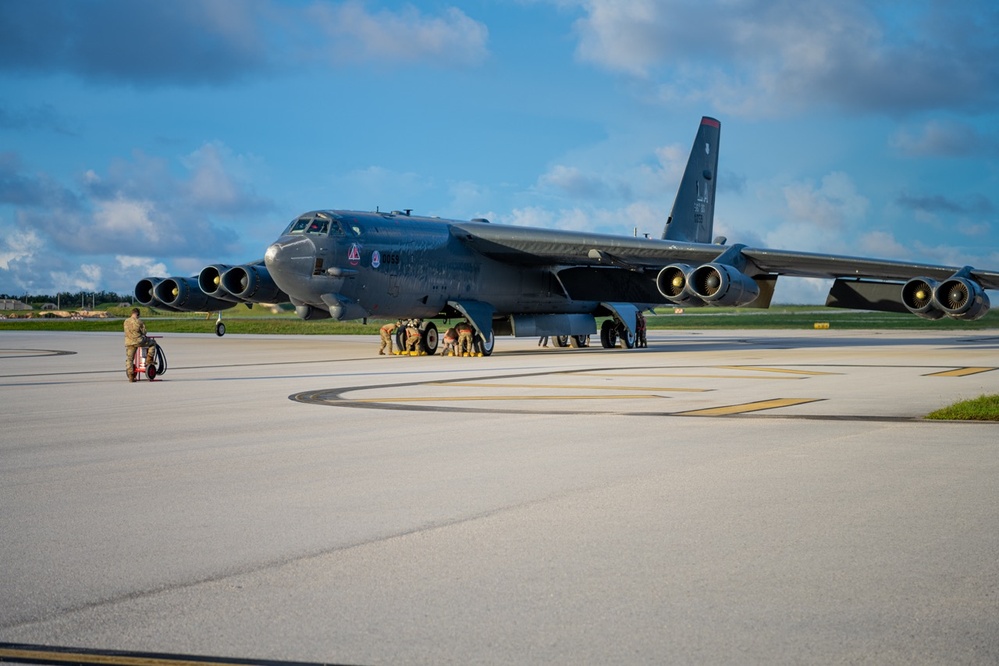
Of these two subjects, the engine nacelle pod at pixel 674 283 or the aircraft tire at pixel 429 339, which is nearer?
the engine nacelle pod at pixel 674 283

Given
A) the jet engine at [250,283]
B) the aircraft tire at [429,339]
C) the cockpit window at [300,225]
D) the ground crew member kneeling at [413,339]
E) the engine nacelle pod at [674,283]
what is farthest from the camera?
the aircraft tire at [429,339]

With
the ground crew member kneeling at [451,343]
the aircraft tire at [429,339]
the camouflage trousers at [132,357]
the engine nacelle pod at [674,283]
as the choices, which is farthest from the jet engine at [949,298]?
the camouflage trousers at [132,357]

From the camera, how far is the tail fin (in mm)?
39438

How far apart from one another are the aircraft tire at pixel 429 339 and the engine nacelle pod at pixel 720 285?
7877 mm

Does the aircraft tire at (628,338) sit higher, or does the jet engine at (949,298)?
the jet engine at (949,298)

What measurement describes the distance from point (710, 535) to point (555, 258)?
26.4 metres

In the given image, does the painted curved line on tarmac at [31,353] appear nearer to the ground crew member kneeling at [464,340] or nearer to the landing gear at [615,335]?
the ground crew member kneeling at [464,340]

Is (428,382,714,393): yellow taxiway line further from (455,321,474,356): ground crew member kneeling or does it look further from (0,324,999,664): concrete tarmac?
(455,321,474,356): ground crew member kneeling

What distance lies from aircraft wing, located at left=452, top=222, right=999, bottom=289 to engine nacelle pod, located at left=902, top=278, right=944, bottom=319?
67 cm

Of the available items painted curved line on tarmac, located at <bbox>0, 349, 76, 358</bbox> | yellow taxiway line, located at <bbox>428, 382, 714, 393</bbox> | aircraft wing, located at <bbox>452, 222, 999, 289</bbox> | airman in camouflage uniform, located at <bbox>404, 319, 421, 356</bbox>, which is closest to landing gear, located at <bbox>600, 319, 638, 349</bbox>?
aircraft wing, located at <bbox>452, 222, 999, 289</bbox>

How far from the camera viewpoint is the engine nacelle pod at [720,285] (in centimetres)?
2883

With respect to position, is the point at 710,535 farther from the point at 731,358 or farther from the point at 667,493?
the point at 731,358

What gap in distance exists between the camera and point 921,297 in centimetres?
3000

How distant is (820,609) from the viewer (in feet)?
15.6
